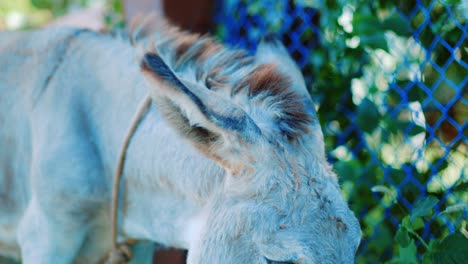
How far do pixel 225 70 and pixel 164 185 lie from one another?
41 centimetres

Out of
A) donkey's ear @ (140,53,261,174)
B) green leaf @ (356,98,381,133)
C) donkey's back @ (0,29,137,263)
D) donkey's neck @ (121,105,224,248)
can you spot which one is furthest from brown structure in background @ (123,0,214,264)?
donkey's ear @ (140,53,261,174)

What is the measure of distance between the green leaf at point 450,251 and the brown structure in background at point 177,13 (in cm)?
158

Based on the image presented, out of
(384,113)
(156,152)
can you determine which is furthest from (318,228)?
(384,113)

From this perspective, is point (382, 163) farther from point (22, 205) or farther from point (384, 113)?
point (22, 205)

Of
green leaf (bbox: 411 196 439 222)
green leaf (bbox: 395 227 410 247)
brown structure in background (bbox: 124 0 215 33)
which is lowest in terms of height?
brown structure in background (bbox: 124 0 215 33)

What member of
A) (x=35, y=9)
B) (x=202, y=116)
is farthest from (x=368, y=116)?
(x=35, y=9)

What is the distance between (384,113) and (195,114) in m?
1.32

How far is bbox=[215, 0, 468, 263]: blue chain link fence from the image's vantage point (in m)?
2.38

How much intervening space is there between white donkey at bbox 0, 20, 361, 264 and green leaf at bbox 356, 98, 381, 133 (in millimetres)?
614

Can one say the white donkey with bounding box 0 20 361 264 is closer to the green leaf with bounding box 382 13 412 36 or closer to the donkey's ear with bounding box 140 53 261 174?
the donkey's ear with bounding box 140 53 261 174

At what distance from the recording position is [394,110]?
2.63 metres

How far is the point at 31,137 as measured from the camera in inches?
96.9

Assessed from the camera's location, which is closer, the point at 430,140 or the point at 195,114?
the point at 195,114

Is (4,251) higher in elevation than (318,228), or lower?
lower
